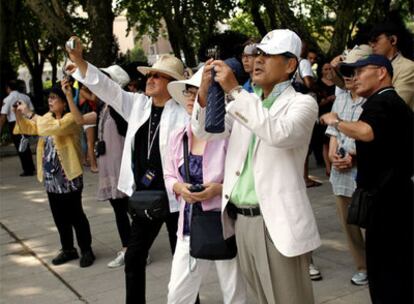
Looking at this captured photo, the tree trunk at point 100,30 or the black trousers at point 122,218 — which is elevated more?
the tree trunk at point 100,30

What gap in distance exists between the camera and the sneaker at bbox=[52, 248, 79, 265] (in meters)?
5.50

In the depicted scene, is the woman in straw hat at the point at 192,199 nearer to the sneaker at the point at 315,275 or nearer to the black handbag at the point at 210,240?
the black handbag at the point at 210,240

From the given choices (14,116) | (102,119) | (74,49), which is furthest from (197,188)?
(14,116)

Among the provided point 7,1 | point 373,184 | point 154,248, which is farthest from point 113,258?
point 7,1

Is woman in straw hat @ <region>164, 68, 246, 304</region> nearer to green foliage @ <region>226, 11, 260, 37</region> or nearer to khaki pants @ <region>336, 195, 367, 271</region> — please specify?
khaki pants @ <region>336, 195, 367, 271</region>

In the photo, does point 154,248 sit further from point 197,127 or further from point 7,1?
point 7,1

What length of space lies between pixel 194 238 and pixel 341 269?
77.8 inches

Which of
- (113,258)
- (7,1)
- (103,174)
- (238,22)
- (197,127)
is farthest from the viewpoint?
(238,22)

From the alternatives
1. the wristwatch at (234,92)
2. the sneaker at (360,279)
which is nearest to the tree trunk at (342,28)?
the sneaker at (360,279)

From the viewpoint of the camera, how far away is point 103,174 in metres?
5.20

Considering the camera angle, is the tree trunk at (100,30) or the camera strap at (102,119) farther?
the tree trunk at (100,30)

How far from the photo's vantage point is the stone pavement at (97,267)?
4445mm

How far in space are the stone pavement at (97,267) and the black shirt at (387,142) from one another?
1.23 meters

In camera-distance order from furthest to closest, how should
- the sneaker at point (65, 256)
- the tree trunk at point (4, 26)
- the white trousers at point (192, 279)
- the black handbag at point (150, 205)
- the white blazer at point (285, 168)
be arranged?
the tree trunk at point (4, 26) → the sneaker at point (65, 256) → the black handbag at point (150, 205) → the white trousers at point (192, 279) → the white blazer at point (285, 168)
